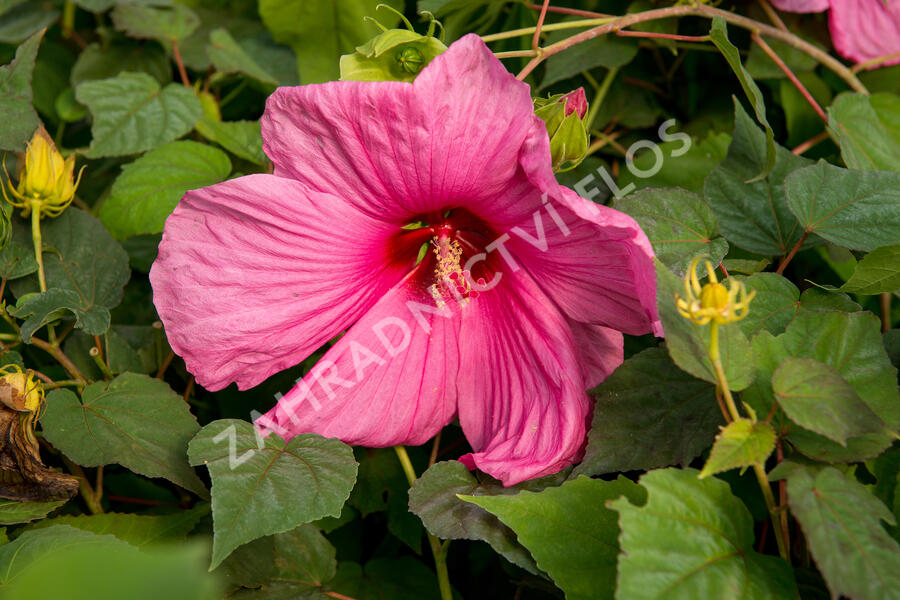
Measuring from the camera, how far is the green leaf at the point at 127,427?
2.25ft

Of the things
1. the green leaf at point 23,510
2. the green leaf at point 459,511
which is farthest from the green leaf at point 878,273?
the green leaf at point 23,510

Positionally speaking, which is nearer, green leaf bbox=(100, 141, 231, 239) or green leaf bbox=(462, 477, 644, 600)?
green leaf bbox=(462, 477, 644, 600)

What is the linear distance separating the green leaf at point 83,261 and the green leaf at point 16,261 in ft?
0.08

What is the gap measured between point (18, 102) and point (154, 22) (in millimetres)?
289

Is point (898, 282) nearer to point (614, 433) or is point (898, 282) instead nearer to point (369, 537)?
point (614, 433)

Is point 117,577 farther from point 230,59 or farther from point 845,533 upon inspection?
point 230,59

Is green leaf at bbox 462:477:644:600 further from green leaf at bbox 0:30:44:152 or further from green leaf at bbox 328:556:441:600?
green leaf at bbox 0:30:44:152

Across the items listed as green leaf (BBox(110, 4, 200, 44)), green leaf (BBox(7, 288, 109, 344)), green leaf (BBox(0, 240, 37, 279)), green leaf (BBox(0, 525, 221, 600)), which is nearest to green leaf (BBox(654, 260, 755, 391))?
green leaf (BBox(0, 525, 221, 600))

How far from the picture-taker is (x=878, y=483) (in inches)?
23.7

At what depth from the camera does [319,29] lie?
103 cm

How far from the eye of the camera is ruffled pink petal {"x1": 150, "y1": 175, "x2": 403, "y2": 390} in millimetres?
660

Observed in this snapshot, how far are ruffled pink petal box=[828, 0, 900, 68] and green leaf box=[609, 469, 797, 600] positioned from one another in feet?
2.19

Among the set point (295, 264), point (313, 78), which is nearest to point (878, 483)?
point (295, 264)

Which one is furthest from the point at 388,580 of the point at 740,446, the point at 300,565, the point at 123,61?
the point at 123,61
